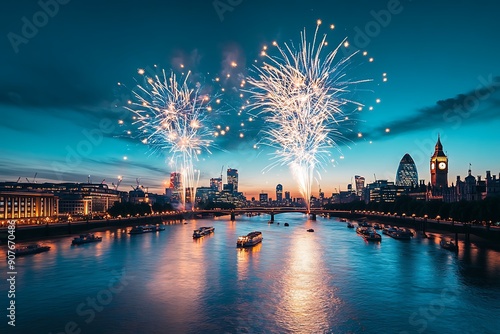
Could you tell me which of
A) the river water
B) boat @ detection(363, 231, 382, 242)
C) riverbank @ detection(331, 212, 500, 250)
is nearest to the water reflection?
the river water

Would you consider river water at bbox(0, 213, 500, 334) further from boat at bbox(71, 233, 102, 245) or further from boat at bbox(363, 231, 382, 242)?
boat at bbox(363, 231, 382, 242)

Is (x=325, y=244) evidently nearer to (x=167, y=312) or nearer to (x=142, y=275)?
(x=142, y=275)

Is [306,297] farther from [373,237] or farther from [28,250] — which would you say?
[373,237]

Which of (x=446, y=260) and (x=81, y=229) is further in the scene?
(x=81, y=229)

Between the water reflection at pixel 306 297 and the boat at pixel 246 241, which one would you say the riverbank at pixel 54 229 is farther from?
the water reflection at pixel 306 297

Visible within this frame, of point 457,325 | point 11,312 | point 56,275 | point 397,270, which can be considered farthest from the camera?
point 397,270

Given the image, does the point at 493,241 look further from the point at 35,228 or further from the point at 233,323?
the point at 35,228

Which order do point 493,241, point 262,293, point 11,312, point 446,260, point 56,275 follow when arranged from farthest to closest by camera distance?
point 493,241 → point 446,260 → point 56,275 → point 262,293 → point 11,312

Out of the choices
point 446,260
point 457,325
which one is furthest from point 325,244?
point 457,325

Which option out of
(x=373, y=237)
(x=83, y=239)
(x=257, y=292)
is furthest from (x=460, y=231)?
(x=83, y=239)
